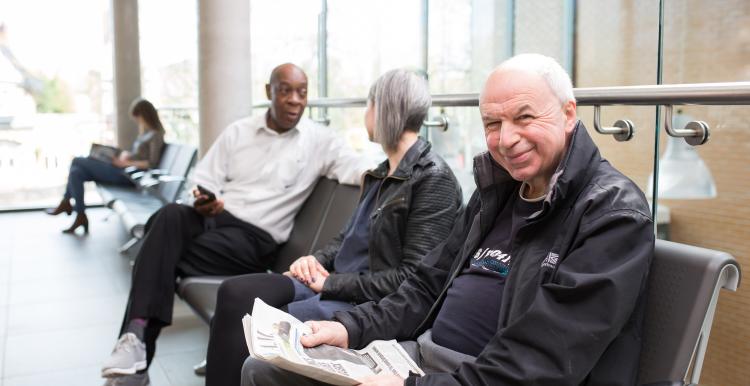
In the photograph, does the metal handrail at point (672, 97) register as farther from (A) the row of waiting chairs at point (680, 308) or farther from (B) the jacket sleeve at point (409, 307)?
(B) the jacket sleeve at point (409, 307)

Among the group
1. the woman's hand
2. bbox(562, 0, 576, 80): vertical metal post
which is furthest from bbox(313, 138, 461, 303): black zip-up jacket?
the woman's hand

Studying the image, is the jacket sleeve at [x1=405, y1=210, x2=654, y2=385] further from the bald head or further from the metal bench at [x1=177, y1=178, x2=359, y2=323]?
the metal bench at [x1=177, y1=178, x2=359, y2=323]

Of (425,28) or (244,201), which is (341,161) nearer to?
(244,201)

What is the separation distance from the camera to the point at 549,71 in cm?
154

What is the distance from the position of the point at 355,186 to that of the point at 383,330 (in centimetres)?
124

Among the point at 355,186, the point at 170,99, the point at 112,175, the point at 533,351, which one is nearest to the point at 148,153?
the point at 112,175

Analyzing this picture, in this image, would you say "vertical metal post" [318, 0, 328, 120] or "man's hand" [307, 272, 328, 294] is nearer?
"man's hand" [307, 272, 328, 294]

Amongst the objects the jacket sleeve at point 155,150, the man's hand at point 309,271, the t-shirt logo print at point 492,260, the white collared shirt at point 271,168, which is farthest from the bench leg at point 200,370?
the jacket sleeve at point 155,150

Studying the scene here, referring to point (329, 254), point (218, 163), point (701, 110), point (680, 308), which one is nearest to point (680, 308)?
point (680, 308)

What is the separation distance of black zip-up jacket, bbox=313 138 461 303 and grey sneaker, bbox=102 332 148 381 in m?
0.97

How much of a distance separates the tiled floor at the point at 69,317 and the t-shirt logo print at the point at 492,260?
6.23 feet

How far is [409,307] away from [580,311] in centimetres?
68

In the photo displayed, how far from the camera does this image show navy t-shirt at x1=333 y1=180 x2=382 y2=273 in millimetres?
2451

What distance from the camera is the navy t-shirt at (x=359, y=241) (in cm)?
245
